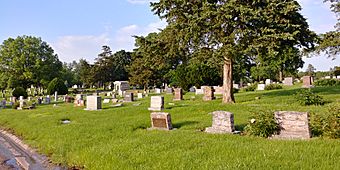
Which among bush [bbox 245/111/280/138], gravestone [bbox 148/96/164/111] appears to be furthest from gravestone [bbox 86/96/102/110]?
bush [bbox 245/111/280/138]

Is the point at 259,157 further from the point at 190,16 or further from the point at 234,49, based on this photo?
the point at 190,16

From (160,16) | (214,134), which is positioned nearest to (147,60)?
(160,16)

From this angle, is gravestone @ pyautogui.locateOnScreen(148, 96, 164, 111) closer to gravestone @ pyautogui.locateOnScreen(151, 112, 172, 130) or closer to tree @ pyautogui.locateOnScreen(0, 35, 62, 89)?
gravestone @ pyautogui.locateOnScreen(151, 112, 172, 130)

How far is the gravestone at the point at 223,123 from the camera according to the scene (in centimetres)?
1088

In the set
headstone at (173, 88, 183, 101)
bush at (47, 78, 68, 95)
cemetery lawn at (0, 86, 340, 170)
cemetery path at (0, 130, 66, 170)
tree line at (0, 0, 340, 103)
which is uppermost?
tree line at (0, 0, 340, 103)

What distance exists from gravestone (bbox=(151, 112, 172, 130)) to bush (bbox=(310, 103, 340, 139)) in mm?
4835

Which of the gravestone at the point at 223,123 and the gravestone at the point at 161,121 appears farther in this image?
the gravestone at the point at 161,121

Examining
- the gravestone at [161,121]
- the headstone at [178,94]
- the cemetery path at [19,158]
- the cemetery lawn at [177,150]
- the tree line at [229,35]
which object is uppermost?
the tree line at [229,35]

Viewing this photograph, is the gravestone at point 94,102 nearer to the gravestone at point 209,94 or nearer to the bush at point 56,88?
the gravestone at point 209,94

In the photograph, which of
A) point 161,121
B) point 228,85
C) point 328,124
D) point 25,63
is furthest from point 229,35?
point 25,63

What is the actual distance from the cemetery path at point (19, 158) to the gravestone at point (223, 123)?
4945mm

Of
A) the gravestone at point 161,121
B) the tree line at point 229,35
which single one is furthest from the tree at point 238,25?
the gravestone at point 161,121

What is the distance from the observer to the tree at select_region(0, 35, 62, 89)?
73863 mm

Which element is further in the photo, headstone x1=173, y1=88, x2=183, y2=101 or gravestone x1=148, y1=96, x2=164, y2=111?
headstone x1=173, y1=88, x2=183, y2=101
